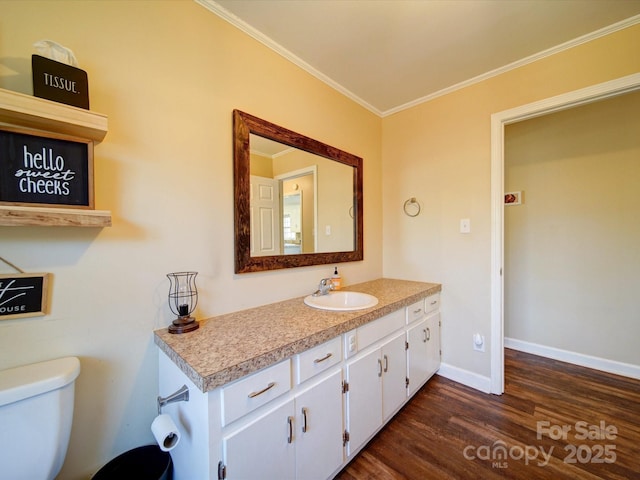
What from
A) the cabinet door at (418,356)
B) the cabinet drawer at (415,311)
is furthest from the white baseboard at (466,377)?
the cabinet drawer at (415,311)

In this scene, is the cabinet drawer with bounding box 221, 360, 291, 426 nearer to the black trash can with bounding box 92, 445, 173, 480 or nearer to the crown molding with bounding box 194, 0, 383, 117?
the black trash can with bounding box 92, 445, 173, 480

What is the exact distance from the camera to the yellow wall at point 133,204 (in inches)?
36.5

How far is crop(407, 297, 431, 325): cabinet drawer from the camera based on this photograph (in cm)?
179

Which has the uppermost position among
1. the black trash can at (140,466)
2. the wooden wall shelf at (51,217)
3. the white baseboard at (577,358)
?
the wooden wall shelf at (51,217)

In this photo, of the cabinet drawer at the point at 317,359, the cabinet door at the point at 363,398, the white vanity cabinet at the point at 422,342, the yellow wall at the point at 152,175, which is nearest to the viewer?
the yellow wall at the point at 152,175

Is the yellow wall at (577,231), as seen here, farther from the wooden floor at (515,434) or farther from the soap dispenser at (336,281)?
the soap dispenser at (336,281)

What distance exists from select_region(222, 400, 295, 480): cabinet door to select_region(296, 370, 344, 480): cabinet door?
0.05 meters

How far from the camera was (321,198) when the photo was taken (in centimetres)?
198

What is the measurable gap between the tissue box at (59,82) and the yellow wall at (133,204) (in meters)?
0.13

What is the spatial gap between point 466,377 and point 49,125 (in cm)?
292

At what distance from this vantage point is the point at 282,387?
990 millimetres

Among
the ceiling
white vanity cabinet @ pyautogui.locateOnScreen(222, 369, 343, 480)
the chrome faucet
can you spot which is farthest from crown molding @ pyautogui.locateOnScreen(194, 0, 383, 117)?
white vanity cabinet @ pyautogui.locateOnScreen(222, 369, 343, 480)


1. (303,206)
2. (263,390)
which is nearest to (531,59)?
(303,206)

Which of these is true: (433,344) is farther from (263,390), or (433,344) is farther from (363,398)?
(263,390)
